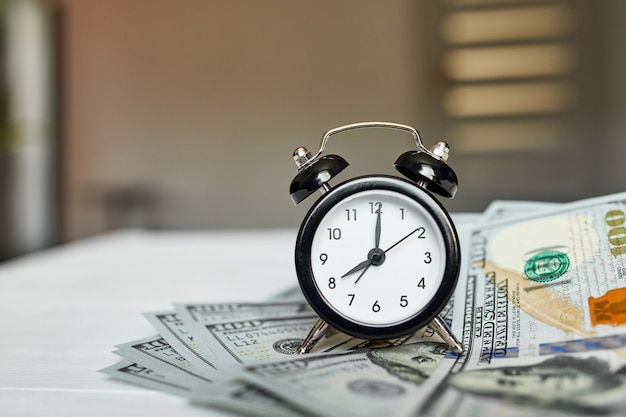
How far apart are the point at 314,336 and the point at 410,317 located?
4.0 inches

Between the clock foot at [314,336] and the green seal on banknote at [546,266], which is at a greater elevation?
the green seal on banknote at [546,266]

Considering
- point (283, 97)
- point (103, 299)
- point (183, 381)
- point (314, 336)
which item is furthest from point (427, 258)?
point (283, 97)

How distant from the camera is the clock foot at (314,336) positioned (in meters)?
0.63

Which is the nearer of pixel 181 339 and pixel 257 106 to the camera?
pixel 181 339

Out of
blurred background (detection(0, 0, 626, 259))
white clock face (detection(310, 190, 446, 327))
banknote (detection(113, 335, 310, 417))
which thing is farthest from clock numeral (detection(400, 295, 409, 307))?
blurred background (detection(0, 0, 626, 259))

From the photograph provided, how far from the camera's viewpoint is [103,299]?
102 centimetres

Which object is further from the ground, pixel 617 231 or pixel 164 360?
pixel 617 231

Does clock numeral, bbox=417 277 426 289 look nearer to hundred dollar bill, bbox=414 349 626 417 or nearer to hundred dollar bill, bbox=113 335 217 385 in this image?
hundred dollar bill, bbox=414 349 626 417

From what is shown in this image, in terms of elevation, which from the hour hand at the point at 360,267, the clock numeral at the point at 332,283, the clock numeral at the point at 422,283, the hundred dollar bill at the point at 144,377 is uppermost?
the hour hand at the point at 360,267

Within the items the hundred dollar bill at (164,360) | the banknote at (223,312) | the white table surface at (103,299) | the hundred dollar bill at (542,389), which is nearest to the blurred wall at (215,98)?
the white table surface at (103,299)

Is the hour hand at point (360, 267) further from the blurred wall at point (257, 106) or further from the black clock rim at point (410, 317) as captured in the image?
the blurred wall at point (257, 106)

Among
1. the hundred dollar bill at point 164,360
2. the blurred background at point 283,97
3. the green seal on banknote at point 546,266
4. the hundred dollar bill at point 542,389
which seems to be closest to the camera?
the hundred dollar bill at point 542,389

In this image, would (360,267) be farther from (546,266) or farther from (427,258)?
(546,266)

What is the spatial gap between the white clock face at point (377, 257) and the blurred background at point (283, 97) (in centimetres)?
267
